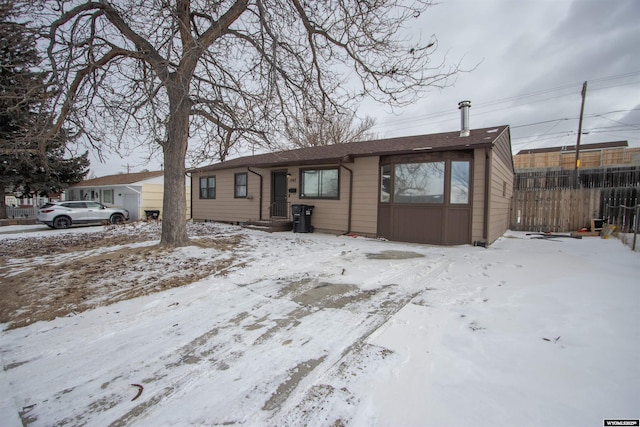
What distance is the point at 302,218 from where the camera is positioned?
10078 millimetres

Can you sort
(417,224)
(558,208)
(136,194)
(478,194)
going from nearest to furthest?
(478,194) < (417,224) < (558,208) < (136,194)

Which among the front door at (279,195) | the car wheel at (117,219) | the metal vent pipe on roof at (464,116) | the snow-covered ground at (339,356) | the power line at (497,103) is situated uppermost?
the power line at (497,103)

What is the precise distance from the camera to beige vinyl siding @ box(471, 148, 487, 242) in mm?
7352

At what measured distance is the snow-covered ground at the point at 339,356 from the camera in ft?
5.55

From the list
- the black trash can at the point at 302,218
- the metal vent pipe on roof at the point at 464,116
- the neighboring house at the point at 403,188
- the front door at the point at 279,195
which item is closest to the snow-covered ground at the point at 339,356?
the neighboring house at the point at 403,188

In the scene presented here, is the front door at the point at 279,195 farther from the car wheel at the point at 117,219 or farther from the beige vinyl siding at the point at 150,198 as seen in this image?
the beige vinyl siding at the point at 150,198

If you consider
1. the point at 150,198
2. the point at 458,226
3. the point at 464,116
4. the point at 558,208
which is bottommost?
the point at 458,226

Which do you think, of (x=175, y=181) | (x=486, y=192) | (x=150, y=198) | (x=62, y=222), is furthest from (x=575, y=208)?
(x=150, y=198)

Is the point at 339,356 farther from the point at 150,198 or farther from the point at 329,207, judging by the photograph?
the point at 150,198

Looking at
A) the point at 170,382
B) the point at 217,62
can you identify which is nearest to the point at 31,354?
the point at 170,382

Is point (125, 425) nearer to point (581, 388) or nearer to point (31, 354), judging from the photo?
point (31, 354)

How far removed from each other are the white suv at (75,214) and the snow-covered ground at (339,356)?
14.0 m

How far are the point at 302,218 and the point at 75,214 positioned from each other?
1199cm

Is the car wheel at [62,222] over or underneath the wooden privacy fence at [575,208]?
underneath
